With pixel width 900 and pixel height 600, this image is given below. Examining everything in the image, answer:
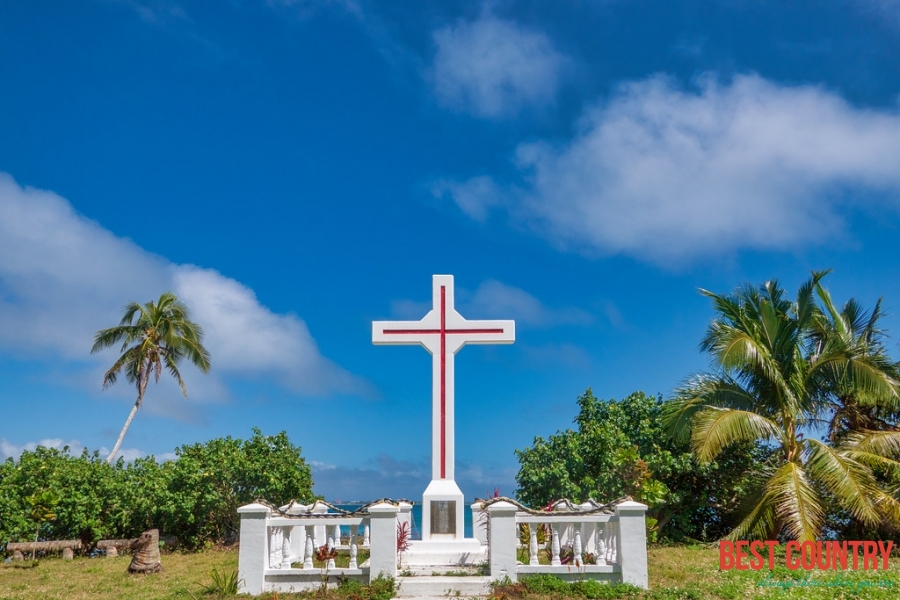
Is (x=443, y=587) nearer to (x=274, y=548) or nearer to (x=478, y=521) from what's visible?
(x=274, y=548)

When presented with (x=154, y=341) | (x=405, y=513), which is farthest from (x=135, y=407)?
(x=405, y=513)

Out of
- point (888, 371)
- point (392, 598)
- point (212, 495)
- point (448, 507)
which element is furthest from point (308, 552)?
point (888, 371)

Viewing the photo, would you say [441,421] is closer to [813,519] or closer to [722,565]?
[722,565]

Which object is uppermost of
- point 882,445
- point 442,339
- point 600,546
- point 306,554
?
point 442,339

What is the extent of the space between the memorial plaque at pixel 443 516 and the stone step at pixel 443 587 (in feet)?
6.90

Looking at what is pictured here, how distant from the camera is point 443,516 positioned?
1212 cm

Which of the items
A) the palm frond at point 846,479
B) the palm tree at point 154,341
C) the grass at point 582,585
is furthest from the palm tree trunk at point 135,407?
the palm frond at point 846,479

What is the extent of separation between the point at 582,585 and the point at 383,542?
283cm

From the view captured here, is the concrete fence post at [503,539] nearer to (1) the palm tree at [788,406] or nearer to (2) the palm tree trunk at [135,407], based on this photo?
(1) the palm tree at [788,406]

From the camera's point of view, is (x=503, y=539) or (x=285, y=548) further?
(x=285, y=548)

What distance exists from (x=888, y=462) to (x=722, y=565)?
560 cm

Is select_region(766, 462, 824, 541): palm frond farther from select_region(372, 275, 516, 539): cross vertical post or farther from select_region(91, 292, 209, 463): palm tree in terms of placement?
select_region(91, 292, 209, 463): palm tree

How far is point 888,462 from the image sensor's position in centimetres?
1513

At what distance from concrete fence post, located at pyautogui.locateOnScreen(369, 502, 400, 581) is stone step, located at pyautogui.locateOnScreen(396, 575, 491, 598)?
333mm
